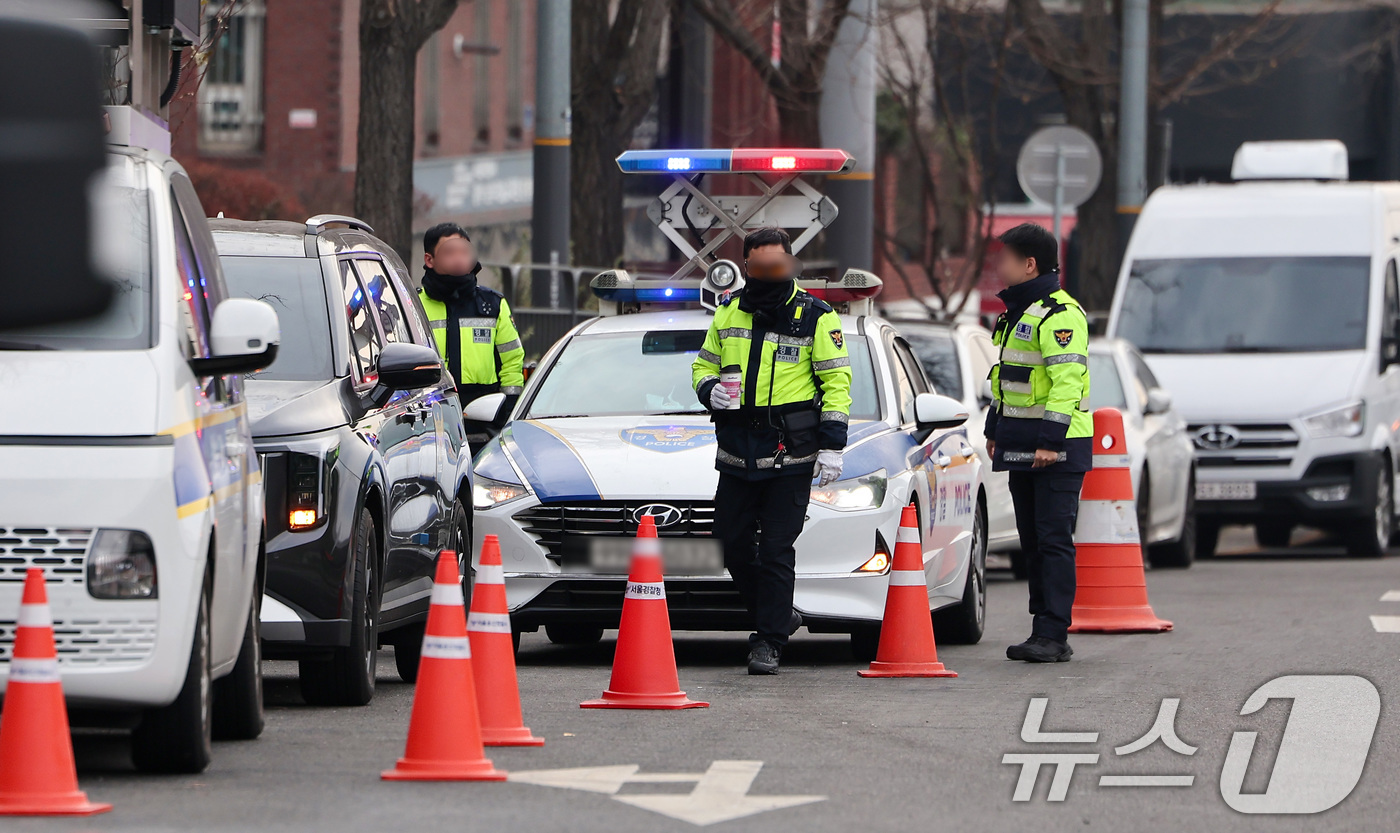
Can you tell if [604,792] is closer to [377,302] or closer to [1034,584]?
[377,302]

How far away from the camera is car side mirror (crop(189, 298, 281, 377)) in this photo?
22.5 ft

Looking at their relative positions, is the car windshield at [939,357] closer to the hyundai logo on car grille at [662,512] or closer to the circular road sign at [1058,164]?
the circular road sign at [1058,164]

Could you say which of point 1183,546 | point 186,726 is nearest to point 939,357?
point 1183,546

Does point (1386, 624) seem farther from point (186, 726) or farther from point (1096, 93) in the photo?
point (1096, 93)

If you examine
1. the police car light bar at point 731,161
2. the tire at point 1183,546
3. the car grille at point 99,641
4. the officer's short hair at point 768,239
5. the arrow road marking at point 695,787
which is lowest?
the tire at point 1183,546

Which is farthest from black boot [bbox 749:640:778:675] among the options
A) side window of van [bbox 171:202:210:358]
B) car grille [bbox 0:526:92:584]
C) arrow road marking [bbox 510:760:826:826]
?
car grille [bbox 0:526:92:584]

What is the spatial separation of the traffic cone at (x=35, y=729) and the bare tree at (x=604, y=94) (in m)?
14.9

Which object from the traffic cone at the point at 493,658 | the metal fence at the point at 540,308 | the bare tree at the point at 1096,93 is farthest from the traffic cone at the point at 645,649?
the bare tree at the point at 1096,93

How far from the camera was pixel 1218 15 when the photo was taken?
4381 cm

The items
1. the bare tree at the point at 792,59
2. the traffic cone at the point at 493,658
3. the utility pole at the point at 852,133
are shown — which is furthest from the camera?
the bare tree at the point at 792,59

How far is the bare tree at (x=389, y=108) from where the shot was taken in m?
16.3

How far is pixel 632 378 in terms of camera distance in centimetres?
1155

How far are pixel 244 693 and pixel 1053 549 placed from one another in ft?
14.9

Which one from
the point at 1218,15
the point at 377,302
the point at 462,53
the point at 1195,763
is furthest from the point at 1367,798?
the point at 1218,15
